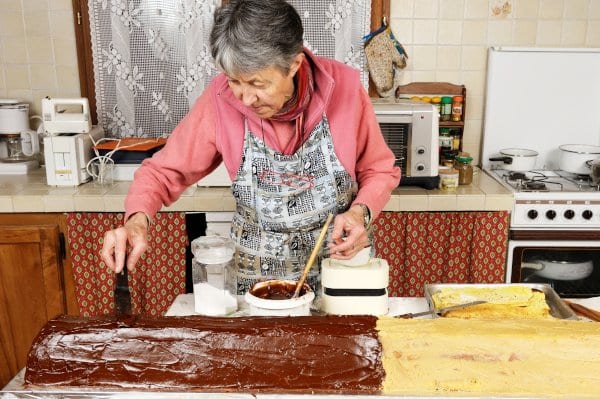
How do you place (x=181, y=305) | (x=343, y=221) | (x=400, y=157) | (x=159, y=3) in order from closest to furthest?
(x=343, y=221)
(x=181, y=305)
(x=400, y=157)
(x=159, y=3)

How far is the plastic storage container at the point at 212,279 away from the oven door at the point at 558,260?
5.60ft

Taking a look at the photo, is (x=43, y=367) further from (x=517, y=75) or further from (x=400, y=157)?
(x=517, y=75)

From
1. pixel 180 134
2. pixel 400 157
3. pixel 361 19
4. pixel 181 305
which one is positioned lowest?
pixel 181 305

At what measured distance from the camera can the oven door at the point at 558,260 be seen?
2.72m

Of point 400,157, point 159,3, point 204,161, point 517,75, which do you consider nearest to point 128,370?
point 204,161

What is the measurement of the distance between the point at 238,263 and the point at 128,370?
2.24 ft

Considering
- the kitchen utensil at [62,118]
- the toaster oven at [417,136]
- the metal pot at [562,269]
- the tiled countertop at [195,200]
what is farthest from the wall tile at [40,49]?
the metal pot at [562,269]

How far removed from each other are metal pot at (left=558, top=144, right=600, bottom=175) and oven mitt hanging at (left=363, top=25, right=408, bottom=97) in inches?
38.9

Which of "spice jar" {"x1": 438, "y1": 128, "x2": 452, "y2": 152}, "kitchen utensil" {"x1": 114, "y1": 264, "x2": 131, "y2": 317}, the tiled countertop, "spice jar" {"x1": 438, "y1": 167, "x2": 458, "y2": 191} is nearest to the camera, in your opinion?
"kitchen utensil" {"x1": 114, "y1": 264, "x2": 131, "y2": 317}

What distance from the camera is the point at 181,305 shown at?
1604 mm

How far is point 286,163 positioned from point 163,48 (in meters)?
1.75

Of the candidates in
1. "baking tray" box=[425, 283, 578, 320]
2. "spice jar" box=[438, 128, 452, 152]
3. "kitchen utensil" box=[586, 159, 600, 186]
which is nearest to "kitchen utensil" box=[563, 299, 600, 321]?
"baking tray" box=[425, 283, 578, 320]

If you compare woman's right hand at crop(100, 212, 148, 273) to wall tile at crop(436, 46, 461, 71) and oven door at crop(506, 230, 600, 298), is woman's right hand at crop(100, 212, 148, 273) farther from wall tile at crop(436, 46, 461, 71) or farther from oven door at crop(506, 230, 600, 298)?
wall tile at crop(436, 46, 461, 71)

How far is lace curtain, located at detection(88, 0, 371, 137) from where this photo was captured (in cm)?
311
